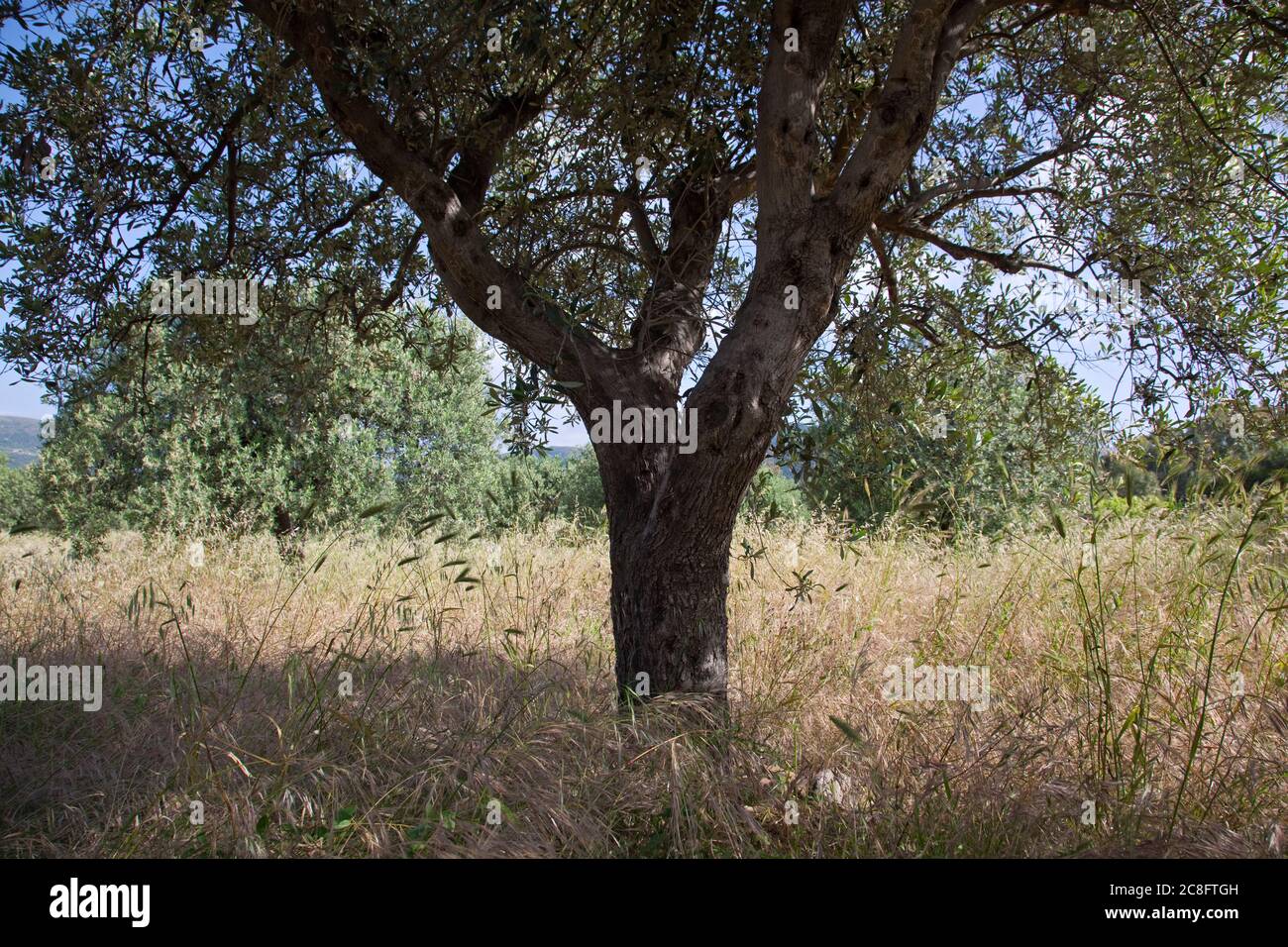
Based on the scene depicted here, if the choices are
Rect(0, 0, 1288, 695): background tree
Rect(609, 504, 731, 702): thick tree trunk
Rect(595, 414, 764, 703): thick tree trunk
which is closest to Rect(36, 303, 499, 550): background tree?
Rect(0, 0, 1288, 695): background tree

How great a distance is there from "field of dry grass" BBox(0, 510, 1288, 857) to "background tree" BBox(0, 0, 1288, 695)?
24.6 inches

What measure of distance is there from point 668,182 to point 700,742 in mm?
2903

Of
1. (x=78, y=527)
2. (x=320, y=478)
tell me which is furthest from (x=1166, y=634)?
(x=78, y=527)

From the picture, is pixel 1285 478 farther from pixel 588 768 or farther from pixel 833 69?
pixel 588 768

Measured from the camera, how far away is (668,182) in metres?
4.36

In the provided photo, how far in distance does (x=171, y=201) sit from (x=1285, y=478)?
592 centimetres

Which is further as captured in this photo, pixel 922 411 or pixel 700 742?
pixel 922 411

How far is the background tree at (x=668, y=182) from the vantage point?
3377 millimetres

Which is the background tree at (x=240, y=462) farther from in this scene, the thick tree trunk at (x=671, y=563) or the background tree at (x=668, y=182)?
the thick tree trunk at (x=671, y=563)

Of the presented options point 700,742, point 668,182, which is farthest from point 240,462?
point 700,742

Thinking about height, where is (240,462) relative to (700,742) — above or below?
above

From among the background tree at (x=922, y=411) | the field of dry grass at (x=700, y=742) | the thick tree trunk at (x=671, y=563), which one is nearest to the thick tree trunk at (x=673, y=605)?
the thick tree trunk at (x=671, y=563)

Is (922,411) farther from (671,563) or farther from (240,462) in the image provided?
(240,462)

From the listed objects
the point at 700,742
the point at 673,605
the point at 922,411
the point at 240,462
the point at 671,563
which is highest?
the point at 240,462
